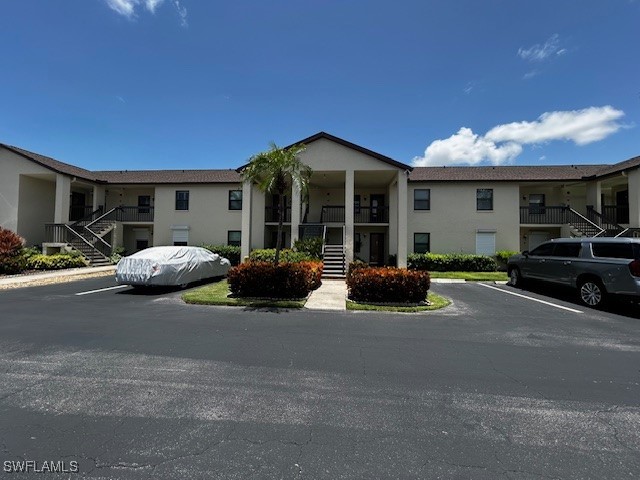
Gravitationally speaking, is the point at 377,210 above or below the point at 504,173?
below

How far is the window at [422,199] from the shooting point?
2206cm

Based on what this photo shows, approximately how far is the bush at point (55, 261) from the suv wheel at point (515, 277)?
23.1 metres

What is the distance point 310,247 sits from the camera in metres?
17.4

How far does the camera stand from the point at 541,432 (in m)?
3.13

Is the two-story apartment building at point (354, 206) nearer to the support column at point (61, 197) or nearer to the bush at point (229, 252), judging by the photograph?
the support column at point (61, 197)

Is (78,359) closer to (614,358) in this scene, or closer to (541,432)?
(541,432)

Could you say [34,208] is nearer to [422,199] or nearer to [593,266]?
[422,199]

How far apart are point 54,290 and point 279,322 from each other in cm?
961

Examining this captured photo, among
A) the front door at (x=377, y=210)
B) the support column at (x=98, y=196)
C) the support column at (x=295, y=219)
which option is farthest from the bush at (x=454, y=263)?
the support column at (x=98, y=196)

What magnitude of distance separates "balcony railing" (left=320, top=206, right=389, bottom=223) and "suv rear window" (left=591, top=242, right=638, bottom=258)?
13.4 m

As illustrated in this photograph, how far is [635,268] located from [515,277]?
16.8 ft

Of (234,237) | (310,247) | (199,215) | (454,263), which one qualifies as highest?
(199,215)

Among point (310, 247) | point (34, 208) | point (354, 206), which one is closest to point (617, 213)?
point (354, 206)

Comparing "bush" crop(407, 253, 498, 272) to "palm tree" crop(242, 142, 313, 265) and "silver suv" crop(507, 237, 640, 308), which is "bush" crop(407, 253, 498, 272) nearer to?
"silver suv" crop(507, 237, 640, 308)
